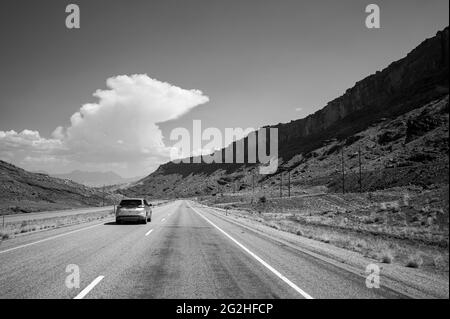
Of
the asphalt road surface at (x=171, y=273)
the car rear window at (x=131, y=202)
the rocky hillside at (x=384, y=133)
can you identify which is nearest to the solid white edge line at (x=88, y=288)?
the asphalt road surface at (x=171, y=273)

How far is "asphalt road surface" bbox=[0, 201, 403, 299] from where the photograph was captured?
6062mm

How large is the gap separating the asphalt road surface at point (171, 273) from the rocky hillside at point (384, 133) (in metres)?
36.8

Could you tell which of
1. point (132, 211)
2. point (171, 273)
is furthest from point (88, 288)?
point (132, 211)

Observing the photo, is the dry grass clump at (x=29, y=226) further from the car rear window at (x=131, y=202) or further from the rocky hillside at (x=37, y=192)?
the rocky hillside at (x=37, y=192)

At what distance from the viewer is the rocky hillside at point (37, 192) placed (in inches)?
2726

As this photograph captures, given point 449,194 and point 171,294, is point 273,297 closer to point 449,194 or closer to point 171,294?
point 171,294

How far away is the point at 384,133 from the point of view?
105438 mm

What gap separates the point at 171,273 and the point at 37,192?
3337 inches

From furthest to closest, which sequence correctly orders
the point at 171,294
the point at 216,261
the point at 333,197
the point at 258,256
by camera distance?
the point at 333,197 → the point at 258,256 → the point at 216,261 → the point at 171,294

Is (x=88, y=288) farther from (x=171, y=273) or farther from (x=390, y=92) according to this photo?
(x=390, y=92)

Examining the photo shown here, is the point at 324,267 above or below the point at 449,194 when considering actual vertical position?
below
